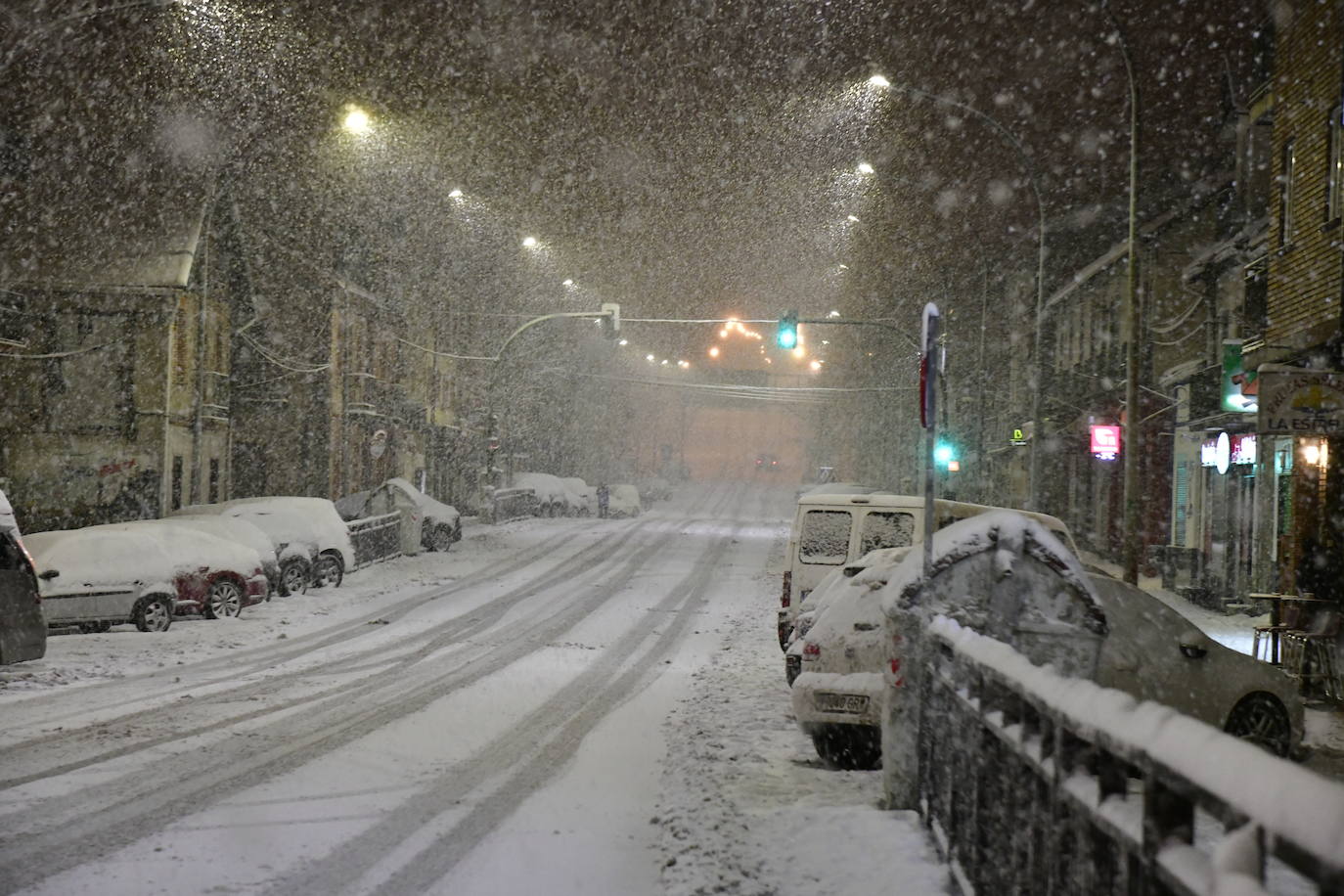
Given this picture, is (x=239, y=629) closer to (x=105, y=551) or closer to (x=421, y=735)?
(x=105, y=551)

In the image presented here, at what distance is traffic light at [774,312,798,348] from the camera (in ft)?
103

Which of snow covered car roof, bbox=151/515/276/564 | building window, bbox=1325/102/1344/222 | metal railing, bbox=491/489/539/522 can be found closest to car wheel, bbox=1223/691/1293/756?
Answer: building window, bbox=1325/102/1344/222

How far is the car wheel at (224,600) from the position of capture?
17.7 metres

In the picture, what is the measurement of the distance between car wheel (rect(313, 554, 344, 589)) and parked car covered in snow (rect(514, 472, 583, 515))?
1008 inches

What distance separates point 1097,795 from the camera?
122 inches

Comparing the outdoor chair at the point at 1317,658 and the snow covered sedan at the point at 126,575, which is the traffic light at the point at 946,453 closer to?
the outdoor chair at the point at 1317,658

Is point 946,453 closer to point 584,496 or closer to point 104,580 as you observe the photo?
point 104,580

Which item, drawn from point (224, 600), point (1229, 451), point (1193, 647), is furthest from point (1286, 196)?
point (224, 600)

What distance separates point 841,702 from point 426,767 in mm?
3132

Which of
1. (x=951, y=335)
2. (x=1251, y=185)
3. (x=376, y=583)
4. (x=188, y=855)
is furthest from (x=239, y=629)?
(x=951, y=335)

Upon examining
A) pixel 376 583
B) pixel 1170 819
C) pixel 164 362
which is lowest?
pixel 376 583

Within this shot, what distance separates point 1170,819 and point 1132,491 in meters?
17.1

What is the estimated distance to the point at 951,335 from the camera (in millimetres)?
59375

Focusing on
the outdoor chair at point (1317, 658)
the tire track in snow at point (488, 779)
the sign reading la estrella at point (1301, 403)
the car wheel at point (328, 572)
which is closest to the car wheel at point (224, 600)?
the car wheel at point (328, 572)
